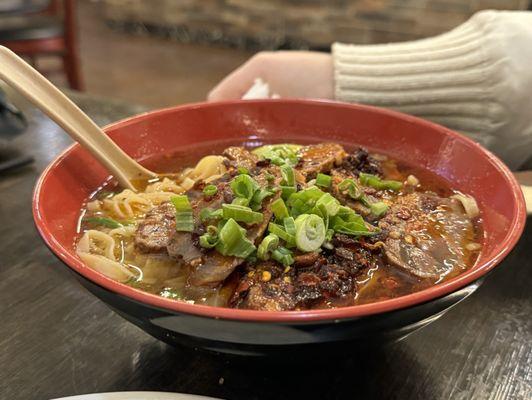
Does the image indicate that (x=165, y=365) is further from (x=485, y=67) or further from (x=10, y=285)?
(x=485, y=67)

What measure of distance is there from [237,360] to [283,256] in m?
0.19

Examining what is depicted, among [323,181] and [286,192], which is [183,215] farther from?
[323,181]

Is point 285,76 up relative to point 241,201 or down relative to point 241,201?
down

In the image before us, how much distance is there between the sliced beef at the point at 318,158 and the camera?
1227 millimetres

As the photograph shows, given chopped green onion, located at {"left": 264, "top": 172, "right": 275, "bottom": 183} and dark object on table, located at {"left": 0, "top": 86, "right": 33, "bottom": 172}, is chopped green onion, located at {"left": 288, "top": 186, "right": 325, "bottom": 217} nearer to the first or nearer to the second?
chopped green onion, located at {"left": 264, "top": 172, "right": 275, "bottom": 183}

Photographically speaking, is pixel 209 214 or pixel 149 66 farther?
pixel 149 66

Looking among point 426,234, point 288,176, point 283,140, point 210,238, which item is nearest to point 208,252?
point 210,238

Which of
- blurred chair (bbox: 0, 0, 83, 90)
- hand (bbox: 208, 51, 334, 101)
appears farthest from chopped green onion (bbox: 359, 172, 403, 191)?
blurred chair (bbox: 0, 0, 83, 90)

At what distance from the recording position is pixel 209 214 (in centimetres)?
99

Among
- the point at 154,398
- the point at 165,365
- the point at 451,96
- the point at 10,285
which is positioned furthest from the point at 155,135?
the point at 451,96

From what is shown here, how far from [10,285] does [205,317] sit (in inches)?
26.2

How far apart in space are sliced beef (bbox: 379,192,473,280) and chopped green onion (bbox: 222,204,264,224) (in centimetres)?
26

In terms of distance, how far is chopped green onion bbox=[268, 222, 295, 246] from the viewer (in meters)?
0.95

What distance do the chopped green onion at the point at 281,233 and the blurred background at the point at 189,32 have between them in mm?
3377
